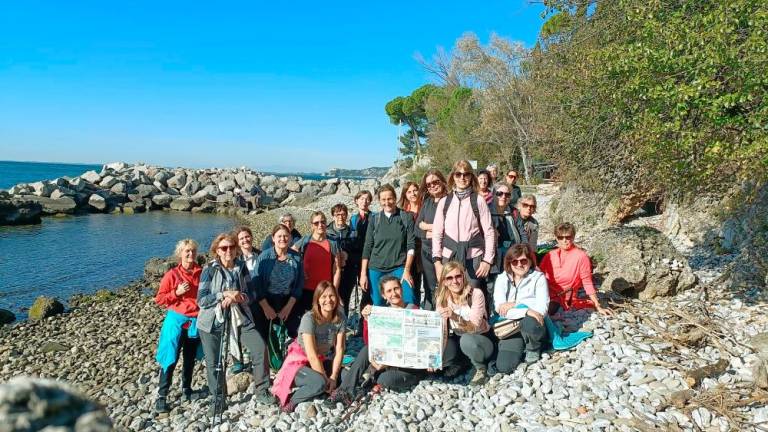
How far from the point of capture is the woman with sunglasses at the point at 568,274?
660 centimetres

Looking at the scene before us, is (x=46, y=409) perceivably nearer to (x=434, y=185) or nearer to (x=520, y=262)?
(x=520, y=262)

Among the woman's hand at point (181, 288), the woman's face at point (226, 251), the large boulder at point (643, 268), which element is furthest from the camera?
the large boulder at point (643, 268)

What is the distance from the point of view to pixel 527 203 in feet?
23.9

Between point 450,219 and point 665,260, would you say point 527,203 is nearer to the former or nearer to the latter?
point 450,219

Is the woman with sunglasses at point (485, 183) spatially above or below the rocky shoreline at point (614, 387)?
above

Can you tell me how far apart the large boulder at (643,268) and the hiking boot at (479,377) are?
2861 mm

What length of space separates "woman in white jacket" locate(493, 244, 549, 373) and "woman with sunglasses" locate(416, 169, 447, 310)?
103cm

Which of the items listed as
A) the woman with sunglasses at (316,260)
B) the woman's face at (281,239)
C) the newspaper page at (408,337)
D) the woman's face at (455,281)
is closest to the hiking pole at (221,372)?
the woman's face at (281,239)

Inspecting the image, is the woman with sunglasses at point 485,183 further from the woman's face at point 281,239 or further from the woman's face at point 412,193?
the woman's face at point 281,239

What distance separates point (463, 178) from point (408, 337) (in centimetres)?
218

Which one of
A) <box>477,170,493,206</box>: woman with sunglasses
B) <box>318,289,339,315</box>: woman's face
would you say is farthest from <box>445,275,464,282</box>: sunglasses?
<box>477,170,493,206</box>: woman with sunglasses

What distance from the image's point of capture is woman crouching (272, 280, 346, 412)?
5.52 m

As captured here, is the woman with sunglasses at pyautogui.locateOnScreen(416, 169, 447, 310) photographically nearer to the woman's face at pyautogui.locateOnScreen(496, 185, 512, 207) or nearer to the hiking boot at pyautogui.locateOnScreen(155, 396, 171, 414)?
the woman's face at pyautogui.locateOnScreen(496, 185, 512, 207)

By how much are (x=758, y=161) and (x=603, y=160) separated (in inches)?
209
